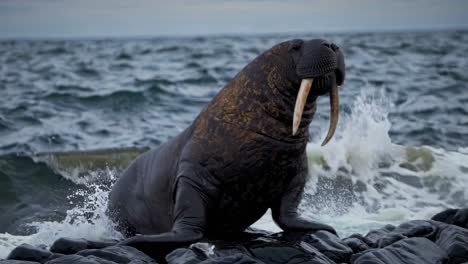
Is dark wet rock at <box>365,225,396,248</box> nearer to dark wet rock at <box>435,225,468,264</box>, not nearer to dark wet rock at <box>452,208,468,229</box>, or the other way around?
dark wet rock at <box>435,225,468,264</box>

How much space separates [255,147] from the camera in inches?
237

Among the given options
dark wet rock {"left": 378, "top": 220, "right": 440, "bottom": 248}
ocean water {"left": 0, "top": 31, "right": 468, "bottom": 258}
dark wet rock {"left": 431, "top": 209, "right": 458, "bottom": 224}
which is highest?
dark wet rock {"left": 378, "top": 220, "right": 440, "bottom": 248}

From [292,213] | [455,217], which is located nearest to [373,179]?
[455,217]

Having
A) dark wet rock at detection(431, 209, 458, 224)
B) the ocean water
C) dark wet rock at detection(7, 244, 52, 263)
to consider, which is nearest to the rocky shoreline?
dark wet rock at detection(7, 244, 52, 263)

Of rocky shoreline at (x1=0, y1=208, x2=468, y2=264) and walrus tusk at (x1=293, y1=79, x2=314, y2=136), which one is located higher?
walrus tusk at (x1=293, y1=79, x2=314, y2=136)

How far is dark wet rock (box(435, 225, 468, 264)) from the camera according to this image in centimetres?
573

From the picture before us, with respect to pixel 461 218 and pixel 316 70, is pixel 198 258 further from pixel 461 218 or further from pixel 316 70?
pixel 461 218

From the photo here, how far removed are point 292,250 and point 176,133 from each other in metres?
9.32

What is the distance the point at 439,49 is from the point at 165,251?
100 ft

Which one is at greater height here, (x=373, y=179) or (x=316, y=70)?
(x=316, y=70)

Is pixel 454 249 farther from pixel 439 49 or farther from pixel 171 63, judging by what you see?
pixel 439 49

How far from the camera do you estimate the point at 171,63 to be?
96.3 feet

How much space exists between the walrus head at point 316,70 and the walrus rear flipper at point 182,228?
0.89m

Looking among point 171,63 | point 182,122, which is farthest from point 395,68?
point 182,122
